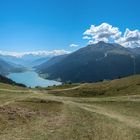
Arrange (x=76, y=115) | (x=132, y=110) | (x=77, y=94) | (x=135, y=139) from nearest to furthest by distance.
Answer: (x=135, y=139) < (x=76, y=115) < (x=132, y=110) < (x=77, y=94)

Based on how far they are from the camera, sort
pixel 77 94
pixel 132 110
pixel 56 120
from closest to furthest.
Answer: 1. pixel 56 120
2. pixel 132 110
3. pixel 77 94

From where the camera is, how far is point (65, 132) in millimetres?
30656

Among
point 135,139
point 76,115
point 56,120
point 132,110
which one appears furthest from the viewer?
point 132,110

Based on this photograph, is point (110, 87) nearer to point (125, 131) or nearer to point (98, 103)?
point (98, 103)

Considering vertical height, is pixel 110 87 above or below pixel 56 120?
above

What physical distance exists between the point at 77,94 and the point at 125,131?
204 ft

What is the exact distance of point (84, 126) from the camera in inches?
1340

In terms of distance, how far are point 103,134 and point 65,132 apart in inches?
161

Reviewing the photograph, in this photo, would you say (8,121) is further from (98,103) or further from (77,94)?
(77,94)

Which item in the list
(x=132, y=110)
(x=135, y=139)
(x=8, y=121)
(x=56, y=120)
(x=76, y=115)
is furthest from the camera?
(x=132, y=110)

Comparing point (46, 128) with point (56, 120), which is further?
point (56, 120)

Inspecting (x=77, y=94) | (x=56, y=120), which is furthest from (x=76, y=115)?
(x=77, y=94)

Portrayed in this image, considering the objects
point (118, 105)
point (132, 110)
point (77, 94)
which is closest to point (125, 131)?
point (132, 110)

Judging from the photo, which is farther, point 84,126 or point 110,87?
point 110,87
